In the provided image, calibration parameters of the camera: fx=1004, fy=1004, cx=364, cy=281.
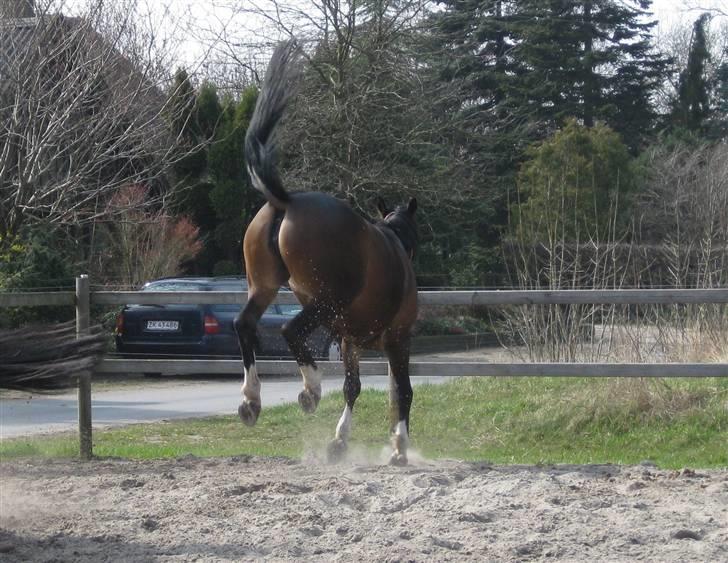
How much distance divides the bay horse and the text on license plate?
9347 mm

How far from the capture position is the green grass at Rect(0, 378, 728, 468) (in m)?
8.54

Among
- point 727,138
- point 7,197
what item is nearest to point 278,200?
point 7,197

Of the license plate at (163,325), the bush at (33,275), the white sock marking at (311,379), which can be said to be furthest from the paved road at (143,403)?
the white sock marking at (311,379)

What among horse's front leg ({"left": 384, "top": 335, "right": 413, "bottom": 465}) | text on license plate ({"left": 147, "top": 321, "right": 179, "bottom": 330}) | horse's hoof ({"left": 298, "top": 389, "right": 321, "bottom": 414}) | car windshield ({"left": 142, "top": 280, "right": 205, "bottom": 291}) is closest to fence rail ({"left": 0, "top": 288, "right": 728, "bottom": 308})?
horse's front leg ({"left": 384, "top": 335, "right": 413, "bottom": 465})

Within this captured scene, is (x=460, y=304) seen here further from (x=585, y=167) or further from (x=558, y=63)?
(x=558, y=63)

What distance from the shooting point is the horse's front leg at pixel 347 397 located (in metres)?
6.75

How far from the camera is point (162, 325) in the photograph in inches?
614

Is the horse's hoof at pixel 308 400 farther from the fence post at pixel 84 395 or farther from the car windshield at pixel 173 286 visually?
the car windshield at pixel 173 286

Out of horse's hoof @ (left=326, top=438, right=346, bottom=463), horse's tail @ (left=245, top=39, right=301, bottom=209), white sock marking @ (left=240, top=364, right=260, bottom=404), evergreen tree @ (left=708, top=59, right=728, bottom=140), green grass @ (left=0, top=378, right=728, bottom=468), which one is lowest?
green grass @ (left=0, top=378, right=728, bottom=468)

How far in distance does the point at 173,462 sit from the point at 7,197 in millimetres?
7760

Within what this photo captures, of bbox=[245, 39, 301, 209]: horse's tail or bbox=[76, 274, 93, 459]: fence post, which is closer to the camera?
bbox=[245, 39, 301, 209]: horse's tail

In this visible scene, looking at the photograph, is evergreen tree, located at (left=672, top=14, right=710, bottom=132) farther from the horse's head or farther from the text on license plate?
the horse's head

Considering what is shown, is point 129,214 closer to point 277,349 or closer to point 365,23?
point 277,349

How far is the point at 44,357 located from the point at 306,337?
183 cm
